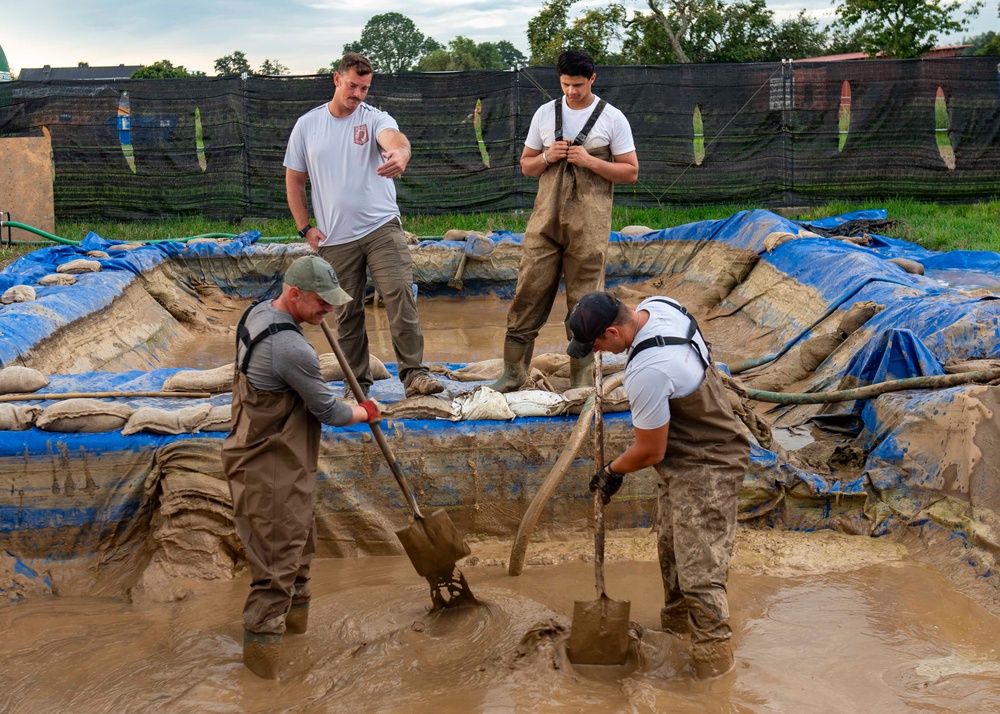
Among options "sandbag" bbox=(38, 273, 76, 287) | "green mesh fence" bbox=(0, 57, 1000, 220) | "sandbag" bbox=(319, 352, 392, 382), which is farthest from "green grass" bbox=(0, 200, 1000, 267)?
"sandbag" bbox=(319, 352, 392, 382)

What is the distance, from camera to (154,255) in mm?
10391

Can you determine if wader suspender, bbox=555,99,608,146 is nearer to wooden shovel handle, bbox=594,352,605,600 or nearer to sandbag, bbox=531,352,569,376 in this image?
sandbag, bbox=531,352,569,376

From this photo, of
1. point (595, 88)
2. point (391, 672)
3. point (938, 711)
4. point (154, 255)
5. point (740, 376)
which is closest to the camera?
point (938, 711)

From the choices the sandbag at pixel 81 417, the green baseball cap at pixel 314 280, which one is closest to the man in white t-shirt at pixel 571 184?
the green baseball cap at pixel 314 280

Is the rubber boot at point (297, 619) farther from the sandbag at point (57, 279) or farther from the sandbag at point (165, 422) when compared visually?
the sandbag at point (57, 279)

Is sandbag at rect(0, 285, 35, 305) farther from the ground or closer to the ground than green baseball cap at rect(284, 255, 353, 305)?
closer to the ground

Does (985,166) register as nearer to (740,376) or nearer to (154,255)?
(740,376)

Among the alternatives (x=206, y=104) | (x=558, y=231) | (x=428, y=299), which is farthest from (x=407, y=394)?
(x=206, y=104)

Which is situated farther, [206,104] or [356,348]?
[206,104]

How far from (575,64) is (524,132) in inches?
337

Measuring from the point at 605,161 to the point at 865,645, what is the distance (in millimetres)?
2766

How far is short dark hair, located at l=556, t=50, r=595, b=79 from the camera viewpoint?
16.1 ft

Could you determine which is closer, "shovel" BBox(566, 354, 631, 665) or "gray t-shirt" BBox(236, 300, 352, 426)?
"gray t-shirt" BBox(236, 300, 352, 426)

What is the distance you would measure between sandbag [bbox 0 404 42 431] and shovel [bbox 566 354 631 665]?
122 inches
